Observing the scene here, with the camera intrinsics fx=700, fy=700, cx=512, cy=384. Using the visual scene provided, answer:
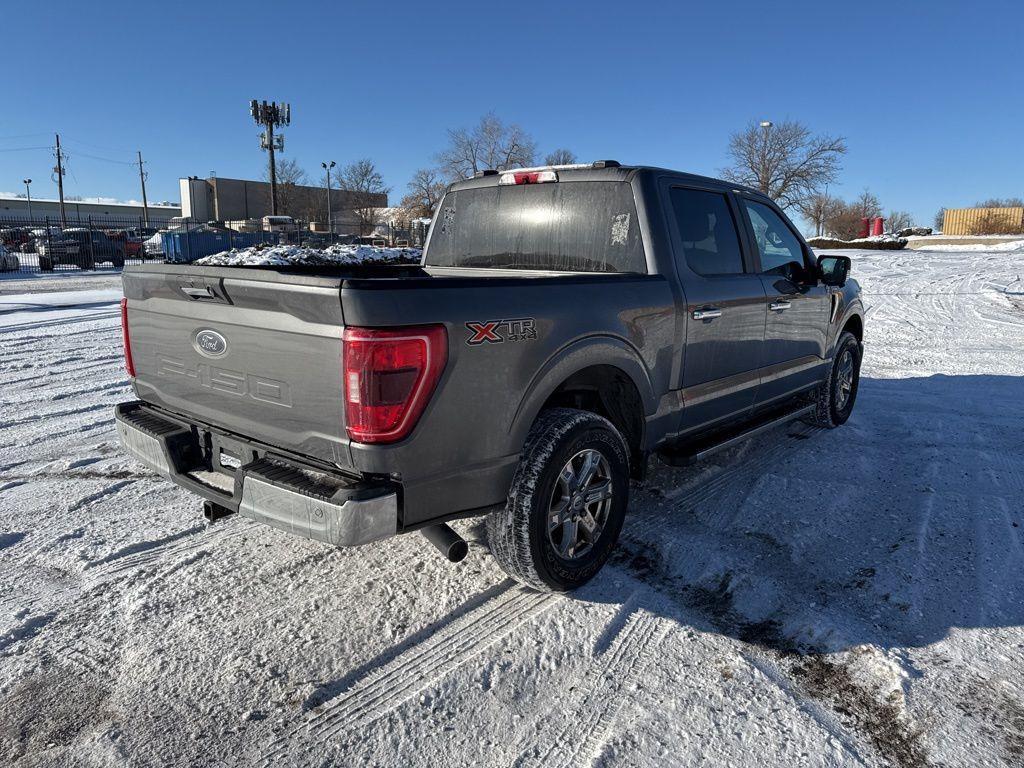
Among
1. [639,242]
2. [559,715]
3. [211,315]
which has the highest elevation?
[639,242]

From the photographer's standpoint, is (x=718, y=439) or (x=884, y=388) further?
(x=884, y=388)

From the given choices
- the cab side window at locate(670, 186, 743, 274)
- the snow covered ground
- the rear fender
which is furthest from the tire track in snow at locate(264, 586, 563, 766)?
the cab side window at locate(670, 186, 743, 274)

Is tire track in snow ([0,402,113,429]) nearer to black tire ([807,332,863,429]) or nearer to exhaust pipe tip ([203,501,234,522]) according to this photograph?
exhaust pipe tip ([203,501,234,522])

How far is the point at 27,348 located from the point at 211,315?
7795 millimetres

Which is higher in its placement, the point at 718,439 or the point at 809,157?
the point at 809,157

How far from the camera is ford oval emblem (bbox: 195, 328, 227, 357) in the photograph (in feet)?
9.43

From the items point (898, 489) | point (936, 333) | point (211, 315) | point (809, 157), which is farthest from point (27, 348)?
point (809, 157)

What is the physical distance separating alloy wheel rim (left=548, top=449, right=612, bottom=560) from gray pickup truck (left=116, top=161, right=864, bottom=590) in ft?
Answer: 0.04

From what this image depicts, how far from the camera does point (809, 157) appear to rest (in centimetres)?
4359

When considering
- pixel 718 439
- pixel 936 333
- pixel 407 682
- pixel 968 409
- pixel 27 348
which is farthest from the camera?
pixel 936 333

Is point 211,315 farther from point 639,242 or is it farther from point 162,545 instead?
point 639,242

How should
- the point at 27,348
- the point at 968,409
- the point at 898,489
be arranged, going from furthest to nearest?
the point at 27,348
the point at 968,409
the point at 898,489

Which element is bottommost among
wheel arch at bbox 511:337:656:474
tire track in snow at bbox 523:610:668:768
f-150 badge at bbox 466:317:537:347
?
tire track in snow at bbox 523:610:668:768

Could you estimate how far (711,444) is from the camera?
404 centimetres
